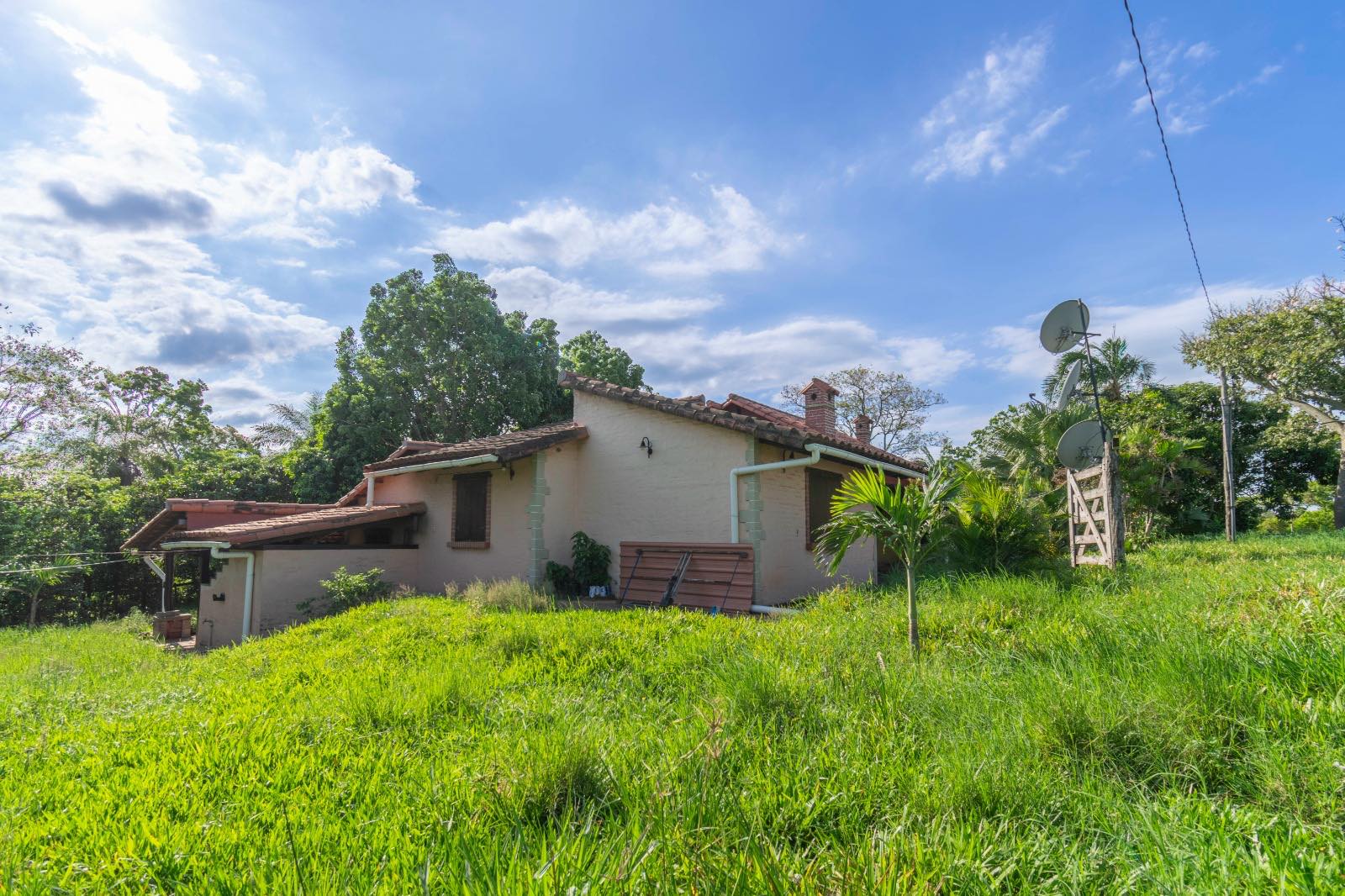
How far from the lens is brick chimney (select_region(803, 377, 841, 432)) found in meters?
15.4

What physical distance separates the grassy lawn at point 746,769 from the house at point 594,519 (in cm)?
481

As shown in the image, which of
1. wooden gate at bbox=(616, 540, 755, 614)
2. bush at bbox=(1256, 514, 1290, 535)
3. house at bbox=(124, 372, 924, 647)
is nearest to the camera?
wooden gate at bbox=(616, 540, 755, 614)

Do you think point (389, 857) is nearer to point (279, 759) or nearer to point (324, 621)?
point (279, 759)

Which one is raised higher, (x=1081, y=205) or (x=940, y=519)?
(x=1081, y=205)

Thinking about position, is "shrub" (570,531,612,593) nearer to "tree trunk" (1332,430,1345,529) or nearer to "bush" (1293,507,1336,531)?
"tree trunk" (1332,430,1345,529)

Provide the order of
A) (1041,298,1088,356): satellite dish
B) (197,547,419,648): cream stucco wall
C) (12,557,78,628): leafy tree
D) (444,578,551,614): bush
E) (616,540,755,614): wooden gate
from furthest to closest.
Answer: (12,557,78,628): leafy tree < (197,547,419,648): cream stucco wall < (616,540,755,614): wooden gate < (1041,298,1088,356): satellite dish < (444,578,551,614): bush

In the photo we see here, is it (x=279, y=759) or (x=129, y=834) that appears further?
(x=279, y=759)

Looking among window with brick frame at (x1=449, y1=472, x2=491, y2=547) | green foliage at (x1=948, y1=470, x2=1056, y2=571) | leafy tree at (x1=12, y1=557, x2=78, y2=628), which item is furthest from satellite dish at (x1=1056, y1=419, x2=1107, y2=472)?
leafy tree at (x1=12, y1=557, x2=78, y2=628)

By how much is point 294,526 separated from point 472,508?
3.06 m

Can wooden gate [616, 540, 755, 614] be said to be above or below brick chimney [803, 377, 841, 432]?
below

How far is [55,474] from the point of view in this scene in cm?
2122

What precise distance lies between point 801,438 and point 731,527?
1844mm

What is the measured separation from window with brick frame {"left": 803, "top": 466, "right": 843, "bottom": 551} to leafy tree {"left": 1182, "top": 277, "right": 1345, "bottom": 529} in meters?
15.7

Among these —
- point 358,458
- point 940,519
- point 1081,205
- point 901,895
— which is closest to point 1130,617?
point 940,519
